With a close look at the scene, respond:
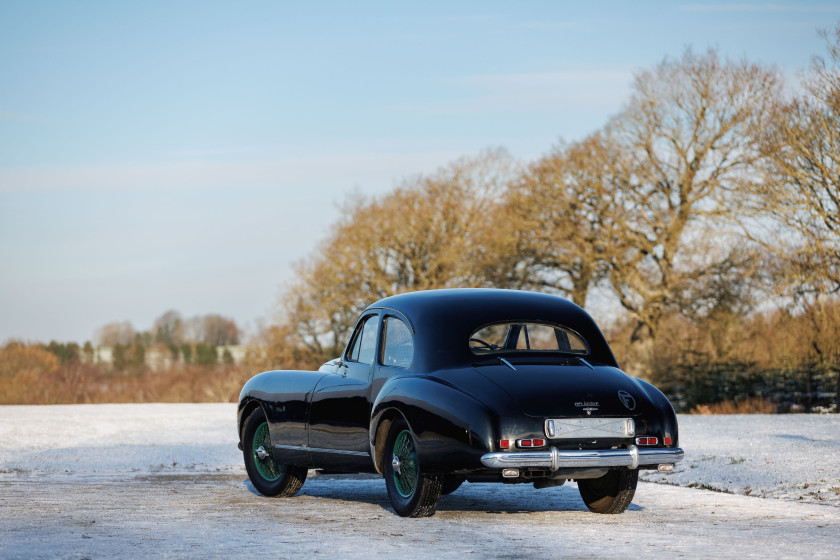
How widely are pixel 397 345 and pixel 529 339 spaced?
3.55 ft

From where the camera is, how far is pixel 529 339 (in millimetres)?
9156

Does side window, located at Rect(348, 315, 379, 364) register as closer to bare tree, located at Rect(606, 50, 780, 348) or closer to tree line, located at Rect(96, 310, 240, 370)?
bare tree, located at Rect(606, 50, 780, 348)

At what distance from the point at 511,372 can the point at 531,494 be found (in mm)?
2738

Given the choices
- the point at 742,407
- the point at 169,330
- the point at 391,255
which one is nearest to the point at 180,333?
the point at 169,330

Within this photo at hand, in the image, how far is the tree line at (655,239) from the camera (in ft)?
94.9

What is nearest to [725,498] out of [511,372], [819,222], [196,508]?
[511,372]

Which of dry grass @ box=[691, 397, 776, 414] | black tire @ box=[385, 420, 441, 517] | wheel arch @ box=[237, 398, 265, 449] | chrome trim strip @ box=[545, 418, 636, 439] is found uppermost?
dry grass @ box=[691, 397, 776, 414]

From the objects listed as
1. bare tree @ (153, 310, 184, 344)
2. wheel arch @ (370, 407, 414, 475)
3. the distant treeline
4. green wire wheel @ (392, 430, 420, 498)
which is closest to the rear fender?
green wire wheel @ (392, 430, 420, 498)

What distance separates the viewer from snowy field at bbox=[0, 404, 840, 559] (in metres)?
6.98

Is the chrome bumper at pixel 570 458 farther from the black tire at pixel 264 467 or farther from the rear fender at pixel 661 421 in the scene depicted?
the black tire at pixel 264 467

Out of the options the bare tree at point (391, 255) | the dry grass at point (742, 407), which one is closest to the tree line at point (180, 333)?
the bare tree at point (391, 255)

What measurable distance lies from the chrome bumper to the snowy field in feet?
1.49

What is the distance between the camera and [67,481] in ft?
39.6

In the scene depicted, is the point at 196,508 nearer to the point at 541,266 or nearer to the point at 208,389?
the point at 208,389
